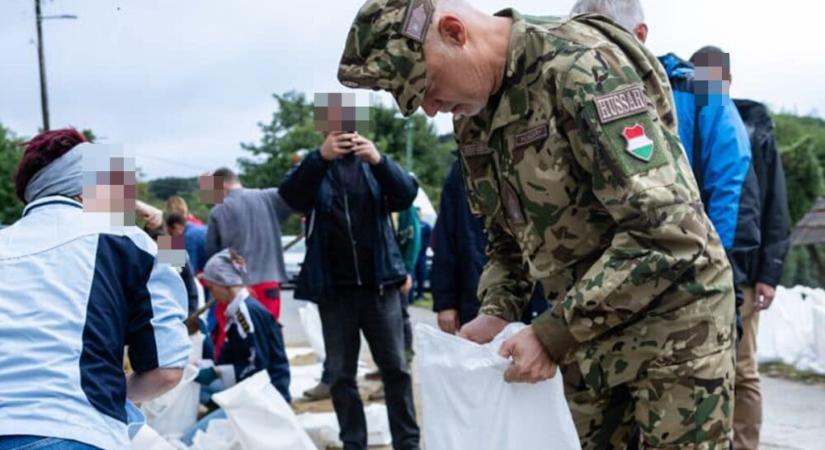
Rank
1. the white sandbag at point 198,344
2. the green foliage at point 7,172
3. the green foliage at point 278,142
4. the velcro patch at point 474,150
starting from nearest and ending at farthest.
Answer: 1. the velcro patch at point 474,150
2. the white sandbag at point 198,344
3. the green foliage at point 7,172
4. the green foliage at point 278,142

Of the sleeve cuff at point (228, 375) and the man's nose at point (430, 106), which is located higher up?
the man's nose at point (430, 106)

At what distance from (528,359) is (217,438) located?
2717 millimetres

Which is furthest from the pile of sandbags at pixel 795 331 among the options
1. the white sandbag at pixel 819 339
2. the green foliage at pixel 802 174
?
the green foliage at pixel 802 174

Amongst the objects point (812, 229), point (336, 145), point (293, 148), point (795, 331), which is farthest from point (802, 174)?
point (293, 148)

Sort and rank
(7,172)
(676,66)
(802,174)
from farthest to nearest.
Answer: (7,172), (802,174), (676,66)

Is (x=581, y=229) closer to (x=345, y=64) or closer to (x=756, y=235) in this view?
(x=345, y=64)

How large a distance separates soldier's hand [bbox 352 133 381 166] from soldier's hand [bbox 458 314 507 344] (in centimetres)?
208

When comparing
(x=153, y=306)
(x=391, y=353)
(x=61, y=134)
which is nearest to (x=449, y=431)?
(x=153, y=306)

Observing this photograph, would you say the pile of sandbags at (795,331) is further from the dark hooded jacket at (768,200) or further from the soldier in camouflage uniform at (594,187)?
the soldier in camouflage uniform at (594,187)

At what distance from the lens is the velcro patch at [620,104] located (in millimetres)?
1652

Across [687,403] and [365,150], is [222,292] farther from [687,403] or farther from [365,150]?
[687,403]

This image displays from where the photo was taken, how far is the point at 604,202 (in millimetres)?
1688

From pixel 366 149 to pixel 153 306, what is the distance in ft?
6.96

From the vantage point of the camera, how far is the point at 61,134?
229cm
